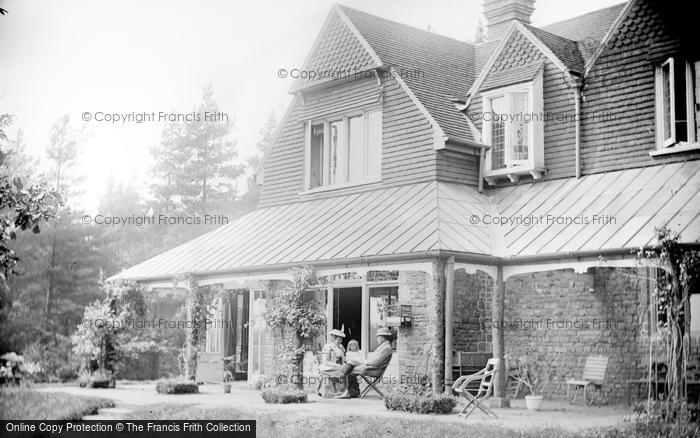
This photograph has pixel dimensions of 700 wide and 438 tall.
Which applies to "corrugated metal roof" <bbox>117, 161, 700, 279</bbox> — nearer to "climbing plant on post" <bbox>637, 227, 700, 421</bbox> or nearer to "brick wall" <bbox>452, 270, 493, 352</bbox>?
"climbing plant on post" <bbox>637, 227, 700, 421</bbox>

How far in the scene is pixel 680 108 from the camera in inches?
556

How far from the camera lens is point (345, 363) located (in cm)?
1445

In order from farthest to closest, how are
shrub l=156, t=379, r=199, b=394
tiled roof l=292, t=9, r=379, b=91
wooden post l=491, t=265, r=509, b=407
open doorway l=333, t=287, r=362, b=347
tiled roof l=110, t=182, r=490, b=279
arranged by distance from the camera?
tiled roof l=292, t=9, r=379, b=91 < open doorway l=333, t=287, r=362, b=347 < shrub l=156, t=379, r=199, b=394 < tiled roof l=110, t=182, r=490, b=279 < wooden post l=491, t=265, r=509, b=407

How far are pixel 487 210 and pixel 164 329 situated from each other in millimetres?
13047

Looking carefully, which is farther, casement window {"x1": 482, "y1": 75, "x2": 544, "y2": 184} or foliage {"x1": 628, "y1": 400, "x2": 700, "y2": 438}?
casement window {"x1": 482, "y1": 75, "x2": 544, "y2": 184}

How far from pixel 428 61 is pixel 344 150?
2.70 m

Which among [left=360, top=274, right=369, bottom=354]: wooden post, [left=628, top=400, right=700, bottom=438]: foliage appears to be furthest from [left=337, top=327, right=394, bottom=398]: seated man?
[left=628, top=400, right=700, bottom=438]: foliage

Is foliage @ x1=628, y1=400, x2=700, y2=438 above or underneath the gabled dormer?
underneath

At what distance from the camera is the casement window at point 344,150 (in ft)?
57.4

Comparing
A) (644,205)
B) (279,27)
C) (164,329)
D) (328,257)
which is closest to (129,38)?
(279,27)

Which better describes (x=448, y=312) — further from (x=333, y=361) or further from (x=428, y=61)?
(x=428, y=61)

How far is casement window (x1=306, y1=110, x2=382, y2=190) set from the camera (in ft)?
57.4

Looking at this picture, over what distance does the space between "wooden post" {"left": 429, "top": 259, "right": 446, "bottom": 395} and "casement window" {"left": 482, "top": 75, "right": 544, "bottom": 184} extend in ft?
12.0

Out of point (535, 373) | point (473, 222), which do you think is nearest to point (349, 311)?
point (473, 222)
